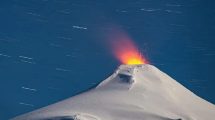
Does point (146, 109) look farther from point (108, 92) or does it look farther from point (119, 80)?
point (119, 80)

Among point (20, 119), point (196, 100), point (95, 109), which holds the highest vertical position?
point (196, 100)

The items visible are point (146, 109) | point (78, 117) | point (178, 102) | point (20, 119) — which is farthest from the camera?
point (178, 102)

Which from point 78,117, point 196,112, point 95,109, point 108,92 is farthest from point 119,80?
point 78,117

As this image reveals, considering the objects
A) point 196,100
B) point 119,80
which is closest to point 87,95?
point 119,80

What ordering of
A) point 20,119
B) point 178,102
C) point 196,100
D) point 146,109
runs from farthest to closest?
point 196,100 < point 178,102 < point 146,109 < point 20,119

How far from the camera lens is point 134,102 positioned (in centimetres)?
3155

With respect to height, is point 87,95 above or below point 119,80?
below

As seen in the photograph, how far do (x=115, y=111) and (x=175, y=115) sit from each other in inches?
158

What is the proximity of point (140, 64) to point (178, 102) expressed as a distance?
6559 mm

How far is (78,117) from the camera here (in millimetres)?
25125

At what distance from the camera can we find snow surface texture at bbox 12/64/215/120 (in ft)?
93.0

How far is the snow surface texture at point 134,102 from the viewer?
28345mm

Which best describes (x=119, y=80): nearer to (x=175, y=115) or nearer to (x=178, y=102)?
(x=178, y=102)

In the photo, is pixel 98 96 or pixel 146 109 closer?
pixel 146 109
